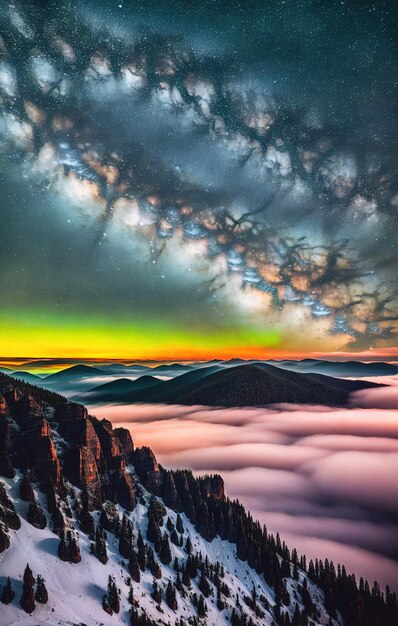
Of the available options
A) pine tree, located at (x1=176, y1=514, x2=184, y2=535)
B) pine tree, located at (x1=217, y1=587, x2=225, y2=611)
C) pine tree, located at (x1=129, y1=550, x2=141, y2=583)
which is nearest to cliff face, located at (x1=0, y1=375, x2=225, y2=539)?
pine tree, located at (x1=176, y1=514, x2=184, y2=535)

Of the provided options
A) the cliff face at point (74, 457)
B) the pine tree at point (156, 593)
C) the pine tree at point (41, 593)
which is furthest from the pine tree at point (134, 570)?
the pine tree at point (41, 593)

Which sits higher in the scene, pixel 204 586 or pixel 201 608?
pixel 201 608

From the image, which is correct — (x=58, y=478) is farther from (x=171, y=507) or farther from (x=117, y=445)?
(x=171, y=507)

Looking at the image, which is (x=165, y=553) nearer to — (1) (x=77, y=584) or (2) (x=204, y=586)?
(2) (x=204, y=586)

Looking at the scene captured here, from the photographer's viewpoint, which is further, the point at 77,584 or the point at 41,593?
the point at 77,584

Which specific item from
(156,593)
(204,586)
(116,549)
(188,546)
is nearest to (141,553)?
(116,549)

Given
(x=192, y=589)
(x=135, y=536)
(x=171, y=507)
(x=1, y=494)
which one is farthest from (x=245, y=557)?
(x=1, y=494)

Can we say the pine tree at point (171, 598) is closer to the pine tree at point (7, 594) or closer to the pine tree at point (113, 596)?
the pine tree at point (113, 596)
